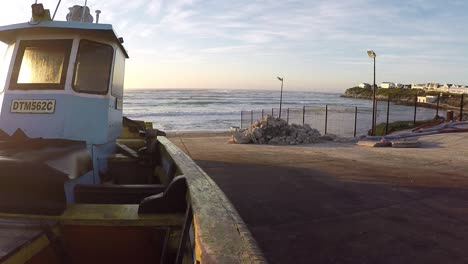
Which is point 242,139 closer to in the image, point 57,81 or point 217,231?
point 57,81

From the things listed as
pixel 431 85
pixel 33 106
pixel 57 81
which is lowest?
pixel 33 106

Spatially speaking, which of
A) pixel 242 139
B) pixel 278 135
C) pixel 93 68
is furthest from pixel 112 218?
pixel 278 135

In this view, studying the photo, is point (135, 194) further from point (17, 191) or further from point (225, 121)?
point (225, 121)

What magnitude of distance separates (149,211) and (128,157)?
8.80 ft

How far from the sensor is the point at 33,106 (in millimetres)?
4828

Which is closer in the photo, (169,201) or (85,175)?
(169,201)

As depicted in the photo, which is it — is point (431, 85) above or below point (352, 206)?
above

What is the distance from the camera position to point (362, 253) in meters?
5.15

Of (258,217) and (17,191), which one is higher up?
(17,191)

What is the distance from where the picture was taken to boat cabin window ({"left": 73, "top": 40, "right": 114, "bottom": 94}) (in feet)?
16.6

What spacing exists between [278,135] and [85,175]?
1676 centimetres

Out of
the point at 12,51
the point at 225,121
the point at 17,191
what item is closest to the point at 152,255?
the point at 17,191

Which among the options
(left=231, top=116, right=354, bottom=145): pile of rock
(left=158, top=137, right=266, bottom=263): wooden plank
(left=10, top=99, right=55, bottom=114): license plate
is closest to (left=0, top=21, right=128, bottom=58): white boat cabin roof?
(left=10, top=99, right=55, bottom=114): license plate

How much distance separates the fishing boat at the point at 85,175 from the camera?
279 cm
